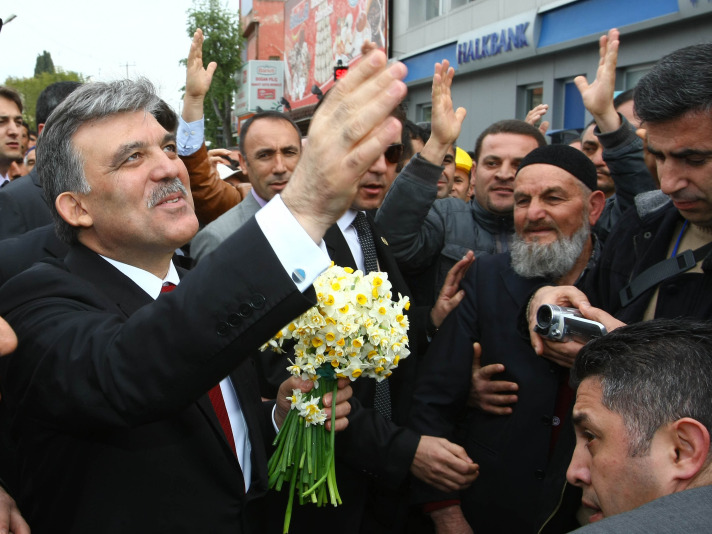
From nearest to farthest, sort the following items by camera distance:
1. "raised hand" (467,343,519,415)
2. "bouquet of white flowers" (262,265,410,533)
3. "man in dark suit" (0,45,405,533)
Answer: "man in dark suit" (0,45,405,533) < "bouquet of white flowers" (262,265,410,533) < "raised hand" (467,343,519,415)

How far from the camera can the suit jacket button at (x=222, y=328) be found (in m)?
1.47

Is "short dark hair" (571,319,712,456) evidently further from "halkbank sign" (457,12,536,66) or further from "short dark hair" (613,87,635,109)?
"halkbank sign" (457,12,536,66)

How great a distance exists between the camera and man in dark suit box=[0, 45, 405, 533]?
147 cm

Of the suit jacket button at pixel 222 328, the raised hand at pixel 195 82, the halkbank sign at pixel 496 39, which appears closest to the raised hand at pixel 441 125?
the raised hand at pixel 195 82

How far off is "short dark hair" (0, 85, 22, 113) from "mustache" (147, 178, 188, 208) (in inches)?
191

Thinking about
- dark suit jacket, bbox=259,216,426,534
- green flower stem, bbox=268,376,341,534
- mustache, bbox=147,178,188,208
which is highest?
mustache, bbox=147,178,188,208

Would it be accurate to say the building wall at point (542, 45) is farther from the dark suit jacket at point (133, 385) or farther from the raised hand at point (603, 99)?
the dark suit jacket at point (133, 385)

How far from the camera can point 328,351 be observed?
7.53ft

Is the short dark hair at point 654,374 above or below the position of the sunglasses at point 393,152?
below

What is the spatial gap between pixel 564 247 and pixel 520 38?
34.6ft

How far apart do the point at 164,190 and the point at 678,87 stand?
1.80m

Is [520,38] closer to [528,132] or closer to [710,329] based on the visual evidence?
[528,132]

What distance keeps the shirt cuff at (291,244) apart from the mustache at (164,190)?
73 centimetres

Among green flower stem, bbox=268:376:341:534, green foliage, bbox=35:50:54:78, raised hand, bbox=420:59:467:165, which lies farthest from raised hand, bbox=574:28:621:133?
green foliage, bbox=35:50:54:78
